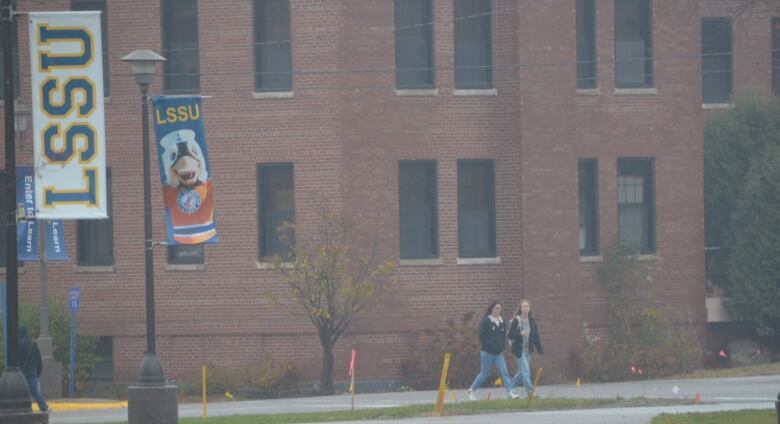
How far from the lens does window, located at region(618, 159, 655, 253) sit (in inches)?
1374

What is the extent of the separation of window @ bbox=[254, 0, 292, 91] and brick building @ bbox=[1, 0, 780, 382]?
34 mm

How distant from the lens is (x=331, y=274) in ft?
103

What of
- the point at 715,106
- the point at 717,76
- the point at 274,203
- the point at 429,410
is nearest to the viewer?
the point at 429,410

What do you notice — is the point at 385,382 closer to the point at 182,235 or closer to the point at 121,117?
the point at 121,117

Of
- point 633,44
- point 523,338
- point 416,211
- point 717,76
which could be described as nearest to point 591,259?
point 416,211

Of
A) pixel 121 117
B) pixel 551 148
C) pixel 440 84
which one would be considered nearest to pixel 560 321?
pixel 551 148

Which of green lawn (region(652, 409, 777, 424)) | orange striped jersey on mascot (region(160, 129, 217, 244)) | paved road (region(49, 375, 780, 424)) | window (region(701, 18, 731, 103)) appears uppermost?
window (region(701, 18, 731, 103))

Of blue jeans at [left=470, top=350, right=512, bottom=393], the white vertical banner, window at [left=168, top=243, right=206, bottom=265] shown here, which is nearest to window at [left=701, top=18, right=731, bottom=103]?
window at [left=168, top=243, right=206, bottom=265]

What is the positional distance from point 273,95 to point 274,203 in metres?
2.57

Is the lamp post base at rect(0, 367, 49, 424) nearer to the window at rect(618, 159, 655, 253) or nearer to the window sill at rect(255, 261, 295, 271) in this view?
the window sill at rect(255, 261, 295, 271)

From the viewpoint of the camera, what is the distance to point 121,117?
33844 millimetres

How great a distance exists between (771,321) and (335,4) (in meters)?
13.7

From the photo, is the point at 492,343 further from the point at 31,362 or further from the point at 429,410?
the point at 31,362

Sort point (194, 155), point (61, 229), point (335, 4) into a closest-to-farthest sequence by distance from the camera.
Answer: point (194, 155) → point (61, 229) → point (335, 4)
